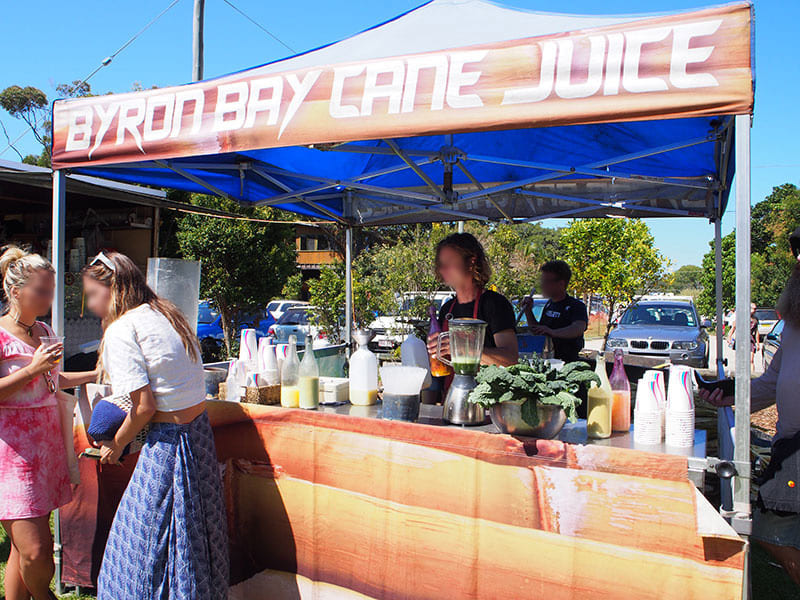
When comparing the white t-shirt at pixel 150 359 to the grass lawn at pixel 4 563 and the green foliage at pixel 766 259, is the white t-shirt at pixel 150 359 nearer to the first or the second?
the grass lawn at pixel 4 563

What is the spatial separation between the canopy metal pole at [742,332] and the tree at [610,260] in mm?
11372

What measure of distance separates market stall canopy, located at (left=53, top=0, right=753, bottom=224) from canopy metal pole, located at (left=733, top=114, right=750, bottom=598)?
0.63 feet

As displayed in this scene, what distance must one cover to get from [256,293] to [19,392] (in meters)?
10.1

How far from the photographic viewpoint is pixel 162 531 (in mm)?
2213

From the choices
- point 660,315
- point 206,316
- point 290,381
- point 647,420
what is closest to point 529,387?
point 647,420

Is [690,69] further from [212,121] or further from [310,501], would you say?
[310,501]

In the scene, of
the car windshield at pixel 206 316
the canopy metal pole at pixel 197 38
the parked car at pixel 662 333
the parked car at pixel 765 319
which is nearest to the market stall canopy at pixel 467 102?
the parked car at pixel 662 333

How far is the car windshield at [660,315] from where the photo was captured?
1134 centimetres

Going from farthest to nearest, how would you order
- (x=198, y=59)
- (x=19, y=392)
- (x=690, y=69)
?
(x=198, y=59) < (x=19, y=392) < (x=690, y=69)

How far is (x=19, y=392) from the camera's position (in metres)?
2.53

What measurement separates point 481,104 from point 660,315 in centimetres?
1104

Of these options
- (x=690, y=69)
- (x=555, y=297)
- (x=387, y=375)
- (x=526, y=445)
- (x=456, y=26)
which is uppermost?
(x=456, y=26)

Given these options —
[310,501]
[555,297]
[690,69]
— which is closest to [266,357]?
[310,501]

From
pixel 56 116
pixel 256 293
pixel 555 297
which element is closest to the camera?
pixel 56 116
